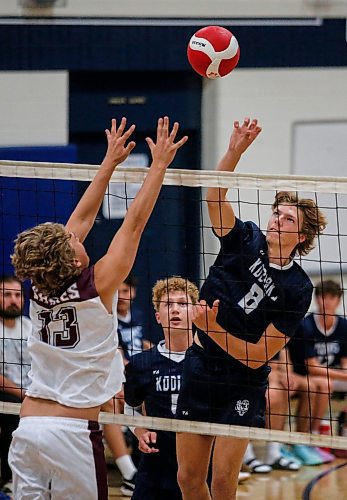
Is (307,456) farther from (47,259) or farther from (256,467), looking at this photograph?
(47,259)

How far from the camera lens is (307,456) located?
33.2 ft

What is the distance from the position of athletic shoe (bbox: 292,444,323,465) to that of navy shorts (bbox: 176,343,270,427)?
3.54 meters

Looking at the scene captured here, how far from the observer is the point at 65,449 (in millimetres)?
5469

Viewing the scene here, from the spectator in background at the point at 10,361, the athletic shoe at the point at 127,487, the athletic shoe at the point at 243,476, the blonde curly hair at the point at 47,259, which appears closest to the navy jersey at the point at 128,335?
the spectator in background at the point at 10,361

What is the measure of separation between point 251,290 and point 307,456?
404 centimetres

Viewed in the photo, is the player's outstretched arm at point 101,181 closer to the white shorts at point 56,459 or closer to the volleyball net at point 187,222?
the volleyball net at point 187,222

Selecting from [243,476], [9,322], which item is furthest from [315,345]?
[9,322]

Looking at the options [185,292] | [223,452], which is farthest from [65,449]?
[185,292]

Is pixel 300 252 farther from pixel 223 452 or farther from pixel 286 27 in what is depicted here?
pixel 286 27

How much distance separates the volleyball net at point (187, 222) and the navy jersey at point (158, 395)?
0.17 metres

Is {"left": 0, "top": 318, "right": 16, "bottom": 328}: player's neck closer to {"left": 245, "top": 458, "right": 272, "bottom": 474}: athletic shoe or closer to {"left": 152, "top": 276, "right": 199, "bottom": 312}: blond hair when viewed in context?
{"left": 245, "top": 458, "right": 272, "bottom": 474}: athletic shoe

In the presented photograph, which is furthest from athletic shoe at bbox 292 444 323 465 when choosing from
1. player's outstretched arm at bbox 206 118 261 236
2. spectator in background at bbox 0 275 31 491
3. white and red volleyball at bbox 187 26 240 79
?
white and red volleyball at bbox 187 26 240 79

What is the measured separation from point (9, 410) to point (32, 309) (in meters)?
1.51

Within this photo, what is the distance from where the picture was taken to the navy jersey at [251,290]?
21.2 feet
